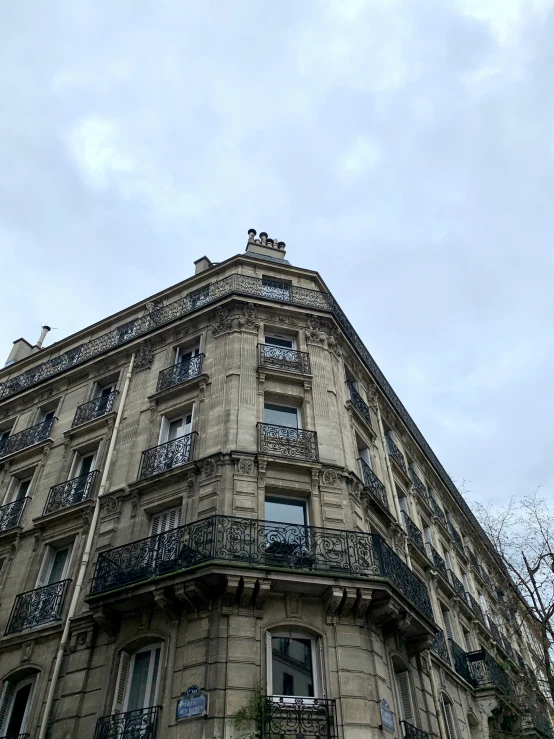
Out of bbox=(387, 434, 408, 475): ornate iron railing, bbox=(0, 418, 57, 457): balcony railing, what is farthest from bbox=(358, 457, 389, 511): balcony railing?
bbox=(0, 418, 57, 457): balcony railing

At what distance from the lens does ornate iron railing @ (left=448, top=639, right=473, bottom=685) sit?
52.5 ft

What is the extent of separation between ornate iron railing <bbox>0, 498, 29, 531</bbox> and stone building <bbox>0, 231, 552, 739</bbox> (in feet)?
0.22

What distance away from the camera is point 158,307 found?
19.6 metres

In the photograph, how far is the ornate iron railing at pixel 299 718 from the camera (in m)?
9.10

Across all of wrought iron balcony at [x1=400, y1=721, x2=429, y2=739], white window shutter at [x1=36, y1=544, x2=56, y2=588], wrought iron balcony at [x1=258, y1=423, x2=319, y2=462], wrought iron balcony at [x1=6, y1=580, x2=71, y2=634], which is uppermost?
wrought iron balcony at [x1=258, y1=423, x2=319, y2=462]

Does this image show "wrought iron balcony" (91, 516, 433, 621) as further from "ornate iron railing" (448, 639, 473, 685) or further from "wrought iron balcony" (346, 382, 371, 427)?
"ornate iron railing" (448, 639, 473, 685)

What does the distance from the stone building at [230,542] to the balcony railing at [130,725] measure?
3cm

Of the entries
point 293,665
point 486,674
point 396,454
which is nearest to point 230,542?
point 293,665

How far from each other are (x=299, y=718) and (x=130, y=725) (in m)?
2.78

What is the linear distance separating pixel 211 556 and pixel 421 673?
5.71 meters

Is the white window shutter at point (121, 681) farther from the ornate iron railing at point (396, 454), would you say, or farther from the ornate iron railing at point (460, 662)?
the ornate iron railing at point (396, 454)

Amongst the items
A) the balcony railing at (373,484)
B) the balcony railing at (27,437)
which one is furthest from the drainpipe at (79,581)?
the balcony railing at (373,484)

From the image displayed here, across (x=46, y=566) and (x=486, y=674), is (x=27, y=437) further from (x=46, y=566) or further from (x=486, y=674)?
(x=486, y=674)

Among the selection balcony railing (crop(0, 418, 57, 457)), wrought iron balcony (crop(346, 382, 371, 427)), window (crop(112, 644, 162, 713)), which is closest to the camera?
window (crop(112, 644, 162, 713))
